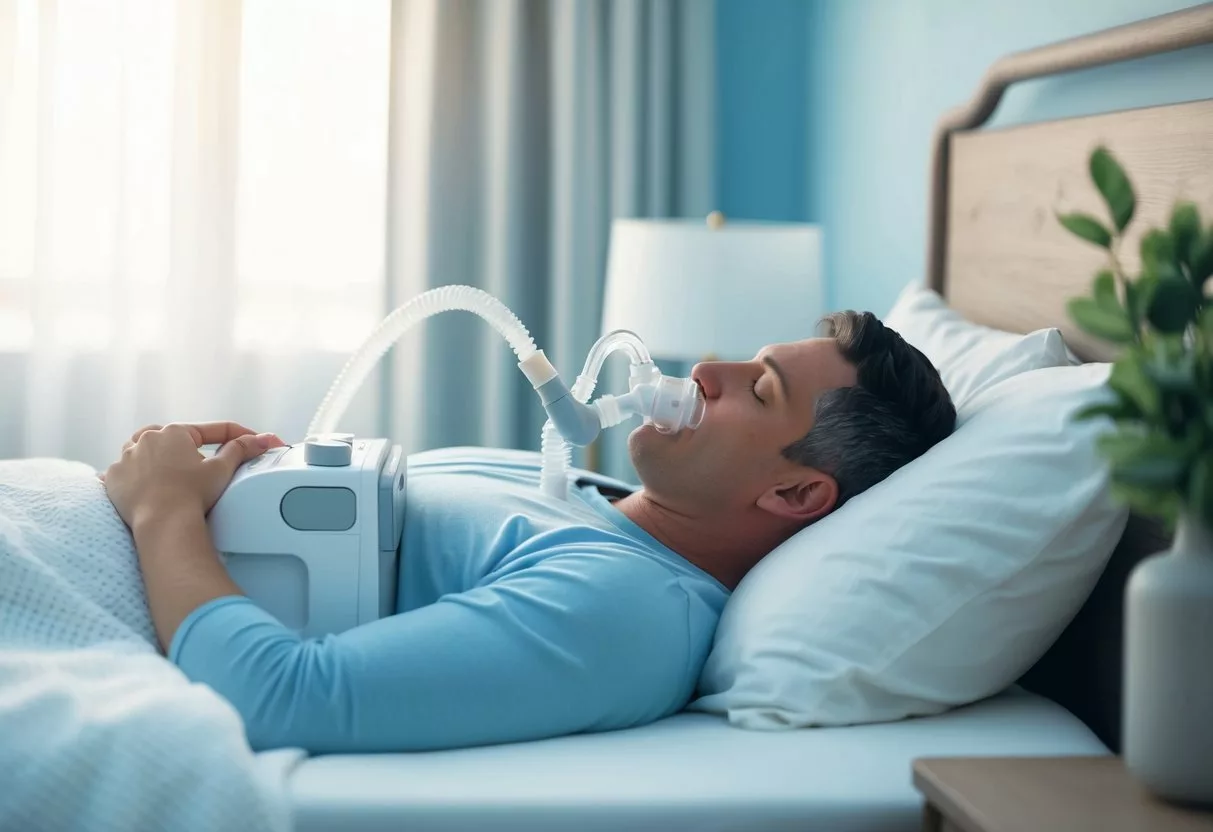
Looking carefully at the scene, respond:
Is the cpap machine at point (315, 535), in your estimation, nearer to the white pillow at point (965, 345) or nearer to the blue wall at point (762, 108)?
the white pillow at point (965, 345)

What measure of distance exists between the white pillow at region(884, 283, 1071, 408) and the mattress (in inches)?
18.3

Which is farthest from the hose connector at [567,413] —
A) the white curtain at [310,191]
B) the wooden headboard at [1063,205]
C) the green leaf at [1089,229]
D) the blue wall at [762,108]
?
the blue wall at [762,108]

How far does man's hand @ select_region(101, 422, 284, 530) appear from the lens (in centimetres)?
137

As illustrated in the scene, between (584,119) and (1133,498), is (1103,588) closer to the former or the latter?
(1133,498)

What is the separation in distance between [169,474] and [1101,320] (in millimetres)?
977

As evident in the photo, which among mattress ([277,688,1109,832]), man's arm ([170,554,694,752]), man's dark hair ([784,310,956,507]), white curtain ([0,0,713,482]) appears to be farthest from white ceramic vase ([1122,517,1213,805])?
white curtain ([0,0,713,482])

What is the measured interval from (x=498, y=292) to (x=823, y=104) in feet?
3.02

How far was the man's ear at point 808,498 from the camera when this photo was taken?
1530 millimetres

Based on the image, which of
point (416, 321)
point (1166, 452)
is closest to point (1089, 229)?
point (1166, 452)

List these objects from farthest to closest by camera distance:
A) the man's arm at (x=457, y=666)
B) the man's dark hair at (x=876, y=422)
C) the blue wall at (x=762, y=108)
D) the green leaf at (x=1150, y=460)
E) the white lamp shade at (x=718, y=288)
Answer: the blue wall at (x=762, y=108), the white lamp shade at (x=718, y=288), the man's dark hair at (x=876, y=422), the man's arm at (x=457, y=666), the green leaf at (x=1150, y=460)

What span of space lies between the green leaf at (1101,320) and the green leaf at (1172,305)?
2 centimetres

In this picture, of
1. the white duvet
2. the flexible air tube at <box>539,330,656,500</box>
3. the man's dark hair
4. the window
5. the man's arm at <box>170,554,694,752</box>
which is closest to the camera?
the white duvet

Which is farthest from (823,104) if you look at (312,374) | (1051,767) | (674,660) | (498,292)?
(1051,767)

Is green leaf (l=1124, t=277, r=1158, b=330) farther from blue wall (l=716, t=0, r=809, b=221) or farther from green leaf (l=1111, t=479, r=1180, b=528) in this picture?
blue wall (l=716, t=0, r=809, b=221)
